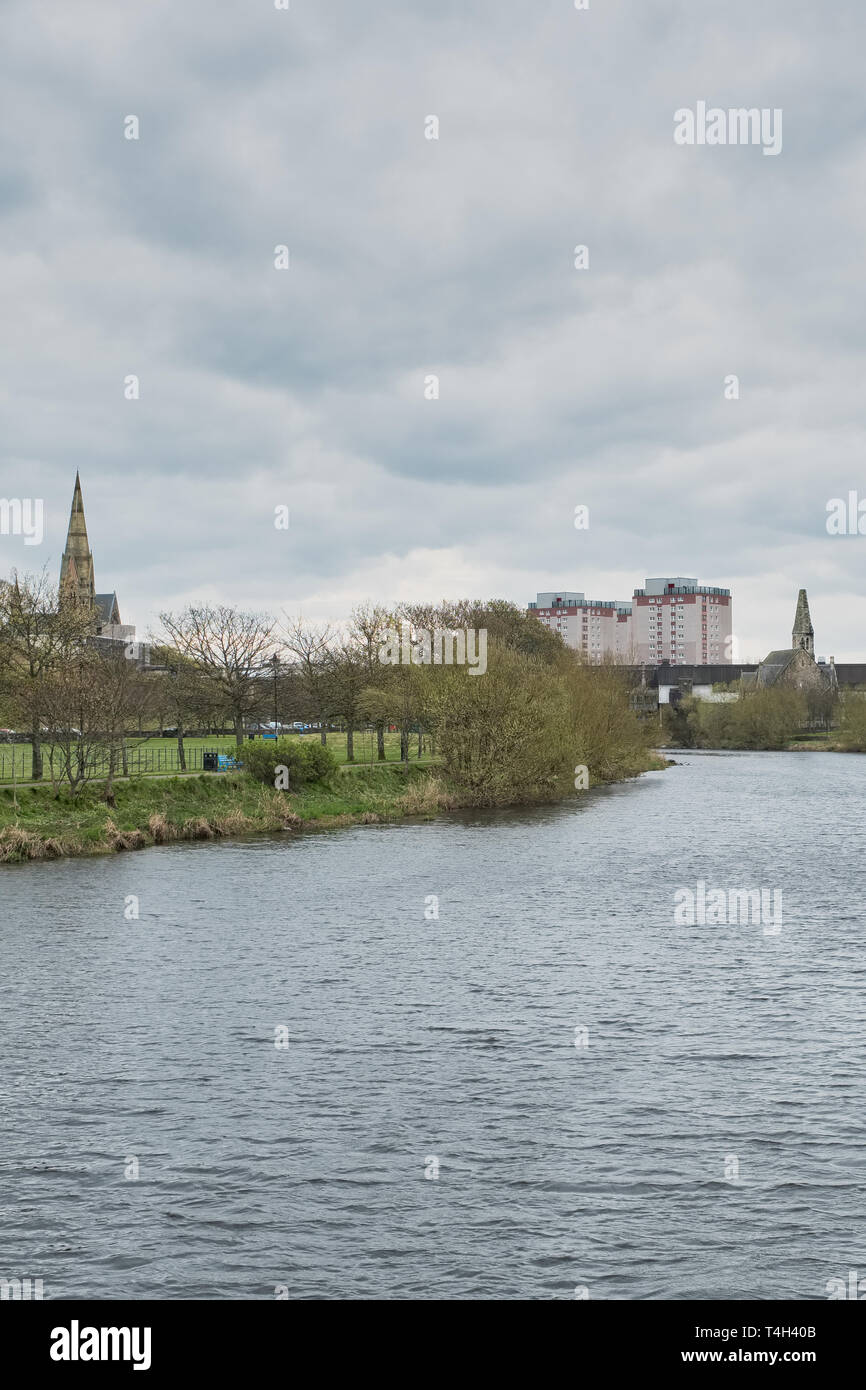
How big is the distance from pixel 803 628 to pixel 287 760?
150m

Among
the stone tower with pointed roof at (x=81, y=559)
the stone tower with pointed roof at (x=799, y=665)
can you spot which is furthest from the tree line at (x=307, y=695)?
the stone tower with pointed roof at (x=799, y=665)

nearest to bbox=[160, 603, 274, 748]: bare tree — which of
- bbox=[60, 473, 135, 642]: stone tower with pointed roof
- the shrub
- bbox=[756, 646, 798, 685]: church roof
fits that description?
the shrub

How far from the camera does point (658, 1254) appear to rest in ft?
38.5

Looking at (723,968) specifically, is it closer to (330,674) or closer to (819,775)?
(330,674)

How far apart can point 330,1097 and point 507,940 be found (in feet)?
36.4

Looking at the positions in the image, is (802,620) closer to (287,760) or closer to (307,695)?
(307,695)

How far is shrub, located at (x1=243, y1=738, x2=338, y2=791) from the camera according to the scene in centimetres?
5469

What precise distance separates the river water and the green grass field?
21088 millimetres

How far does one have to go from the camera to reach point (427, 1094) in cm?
1642

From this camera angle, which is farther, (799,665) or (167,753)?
(799,665)

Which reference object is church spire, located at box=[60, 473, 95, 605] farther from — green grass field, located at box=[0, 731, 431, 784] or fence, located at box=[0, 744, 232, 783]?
fence, located at box=[0, 744, 232, 783]

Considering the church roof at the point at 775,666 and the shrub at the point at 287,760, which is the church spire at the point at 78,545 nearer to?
the church roof at the point at 775,666

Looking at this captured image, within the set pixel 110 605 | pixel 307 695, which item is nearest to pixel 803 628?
pixel 110 605
